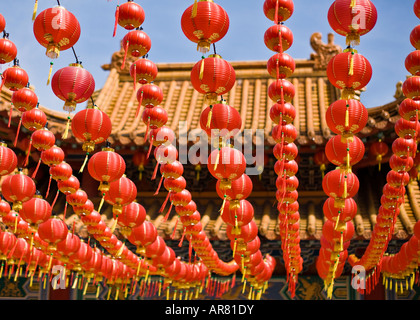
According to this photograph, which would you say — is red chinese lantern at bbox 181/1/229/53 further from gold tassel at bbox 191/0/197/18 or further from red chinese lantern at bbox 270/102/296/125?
red chinese lantern at bbox 270/102/296/125

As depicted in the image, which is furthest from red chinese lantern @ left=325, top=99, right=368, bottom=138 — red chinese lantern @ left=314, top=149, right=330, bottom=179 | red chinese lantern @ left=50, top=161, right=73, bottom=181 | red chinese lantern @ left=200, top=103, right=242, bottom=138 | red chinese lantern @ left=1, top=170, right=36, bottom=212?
red chinese lantern @ left=314, top=149, right=330, bottom=179

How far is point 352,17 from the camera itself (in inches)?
157

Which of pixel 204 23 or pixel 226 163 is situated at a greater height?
pixel 204 23

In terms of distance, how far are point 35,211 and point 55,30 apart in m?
2.61

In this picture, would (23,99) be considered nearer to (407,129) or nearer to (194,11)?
(194,11)

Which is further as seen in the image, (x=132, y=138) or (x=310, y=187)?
(x=310, y=187)

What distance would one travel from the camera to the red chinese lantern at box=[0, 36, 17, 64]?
4750 mm

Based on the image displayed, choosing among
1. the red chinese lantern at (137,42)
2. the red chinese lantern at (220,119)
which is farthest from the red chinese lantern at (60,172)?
the red chinese lantern at (220,119)

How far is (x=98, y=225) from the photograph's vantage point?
22.6 feet

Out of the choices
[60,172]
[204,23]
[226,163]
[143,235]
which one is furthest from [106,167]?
[204,23]
